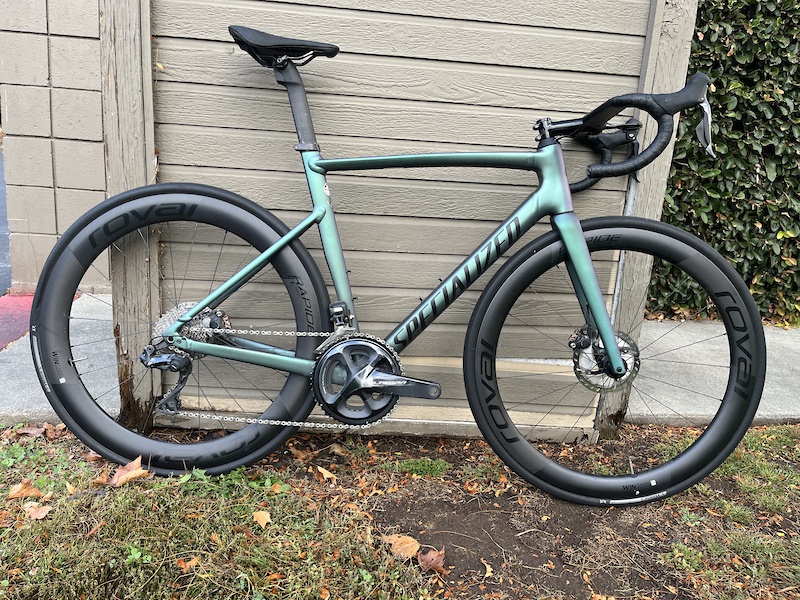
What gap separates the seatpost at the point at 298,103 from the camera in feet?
6.24

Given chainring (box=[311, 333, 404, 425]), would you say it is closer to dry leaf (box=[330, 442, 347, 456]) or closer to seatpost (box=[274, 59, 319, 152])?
dry leaf (box=[330, 442, 347, 456])

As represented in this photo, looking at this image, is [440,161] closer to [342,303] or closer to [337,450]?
[342,303]

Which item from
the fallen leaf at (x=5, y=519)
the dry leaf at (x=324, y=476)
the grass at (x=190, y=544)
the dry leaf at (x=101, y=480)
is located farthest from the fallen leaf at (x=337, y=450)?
the fallen leaf at (x=5, y=519)

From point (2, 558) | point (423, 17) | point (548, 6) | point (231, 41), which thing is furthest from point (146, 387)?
point (548, 6)

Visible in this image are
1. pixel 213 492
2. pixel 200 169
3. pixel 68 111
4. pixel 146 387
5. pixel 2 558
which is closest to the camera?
pixel 2 558

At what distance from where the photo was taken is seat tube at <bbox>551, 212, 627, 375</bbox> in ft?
6.24

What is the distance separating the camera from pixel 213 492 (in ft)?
6.27

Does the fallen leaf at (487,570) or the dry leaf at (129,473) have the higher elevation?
the dry leaf at (129,473)

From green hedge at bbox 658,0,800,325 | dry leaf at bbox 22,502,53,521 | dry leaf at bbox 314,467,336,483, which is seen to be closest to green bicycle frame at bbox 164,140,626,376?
dry leaf at bbox 314,467,336,483

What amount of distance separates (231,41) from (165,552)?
1720 mm

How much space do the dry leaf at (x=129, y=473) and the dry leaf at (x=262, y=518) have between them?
18.5 inches

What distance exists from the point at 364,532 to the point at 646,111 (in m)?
1.71

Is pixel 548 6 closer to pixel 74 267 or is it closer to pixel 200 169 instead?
pixel 200 169

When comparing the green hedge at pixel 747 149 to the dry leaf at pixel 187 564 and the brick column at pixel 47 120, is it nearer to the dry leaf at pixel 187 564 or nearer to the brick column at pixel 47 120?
the dry leaf at pixel 187 564
